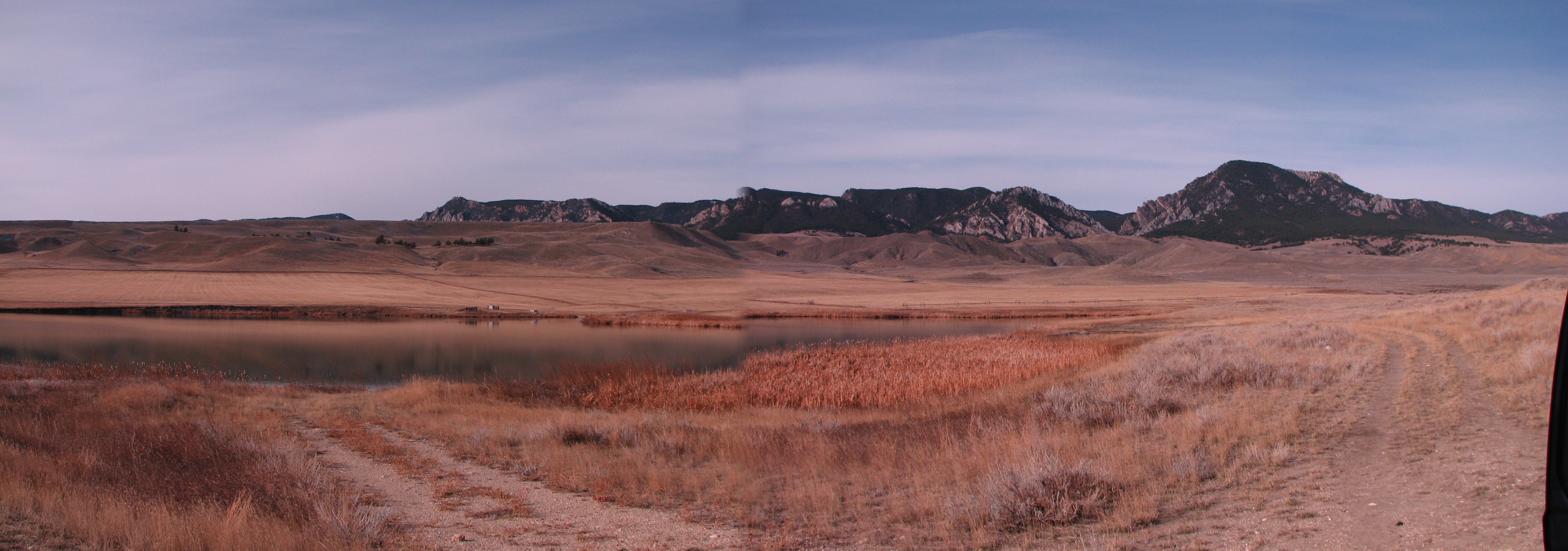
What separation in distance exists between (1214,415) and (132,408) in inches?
598

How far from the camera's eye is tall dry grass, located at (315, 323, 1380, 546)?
260 inches

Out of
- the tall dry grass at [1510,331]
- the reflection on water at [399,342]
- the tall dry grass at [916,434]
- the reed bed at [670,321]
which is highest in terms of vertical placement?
the tall dry grass at [1510,331]

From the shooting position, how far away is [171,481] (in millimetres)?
7066

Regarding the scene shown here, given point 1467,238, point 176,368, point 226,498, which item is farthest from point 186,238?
point 1467,238

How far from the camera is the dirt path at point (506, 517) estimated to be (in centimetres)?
613

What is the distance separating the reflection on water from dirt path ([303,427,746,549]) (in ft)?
40.9

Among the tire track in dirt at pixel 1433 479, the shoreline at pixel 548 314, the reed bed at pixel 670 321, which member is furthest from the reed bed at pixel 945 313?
the tire track in dirt at pixel 1433 479

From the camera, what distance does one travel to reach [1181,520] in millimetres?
6008

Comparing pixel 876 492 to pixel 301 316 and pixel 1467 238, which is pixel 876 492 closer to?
pixel 301 316

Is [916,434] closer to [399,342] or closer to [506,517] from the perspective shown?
[506,517]

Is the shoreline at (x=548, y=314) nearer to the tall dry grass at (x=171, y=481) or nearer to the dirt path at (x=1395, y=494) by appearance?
the tall dry grass at (x=171, y=481)

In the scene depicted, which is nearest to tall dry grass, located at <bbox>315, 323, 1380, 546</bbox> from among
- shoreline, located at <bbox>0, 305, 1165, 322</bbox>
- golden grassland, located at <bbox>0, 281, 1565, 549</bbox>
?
golden grassland, located at <bbox>0, 281, 1565, 549</bbox>

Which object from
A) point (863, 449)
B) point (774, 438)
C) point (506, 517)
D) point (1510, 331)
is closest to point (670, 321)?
point (774, 438)

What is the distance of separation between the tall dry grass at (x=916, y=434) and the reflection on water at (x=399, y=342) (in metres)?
6.48
